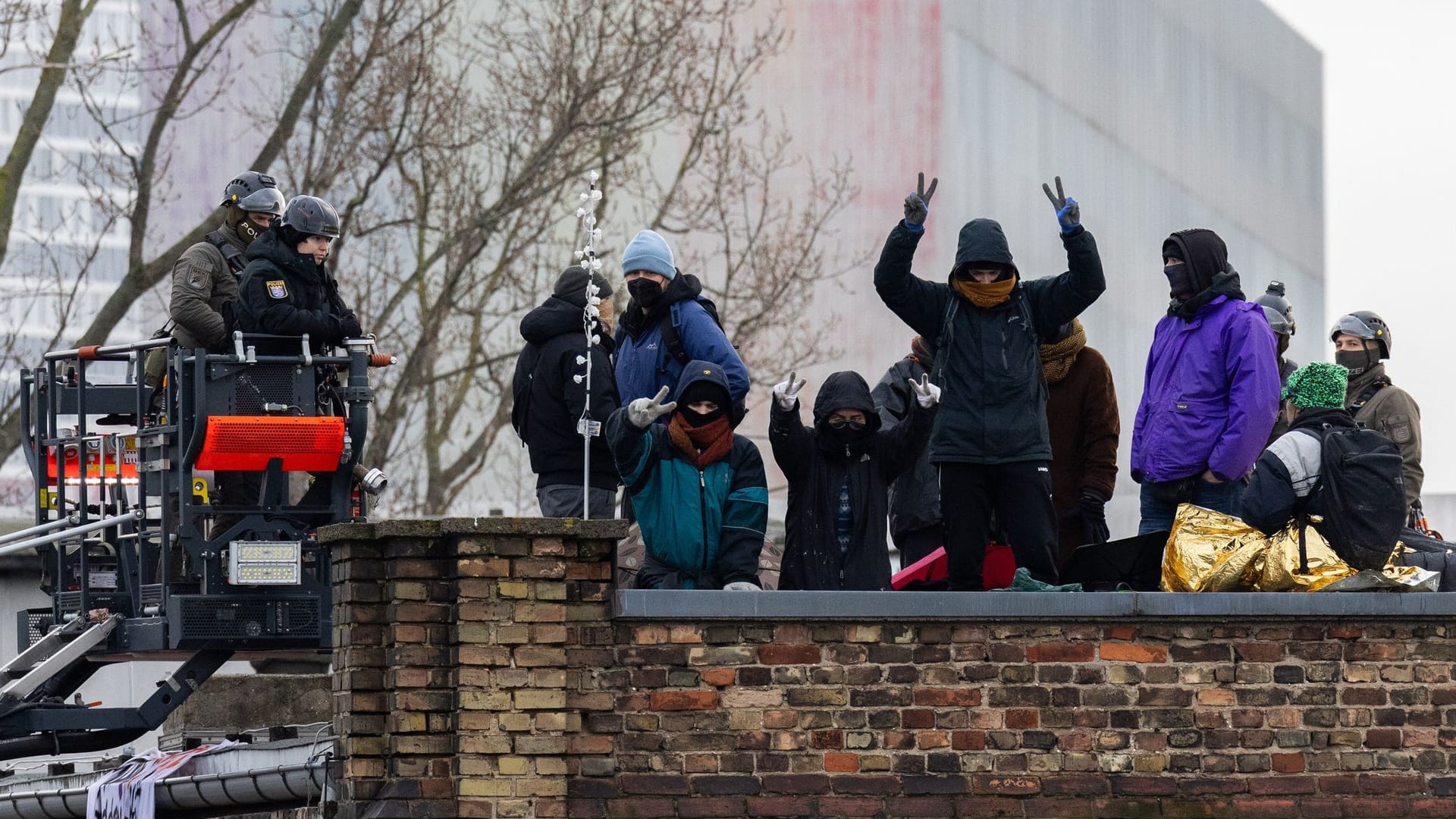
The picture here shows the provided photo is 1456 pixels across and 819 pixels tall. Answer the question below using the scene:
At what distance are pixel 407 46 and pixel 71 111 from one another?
13.1 ft

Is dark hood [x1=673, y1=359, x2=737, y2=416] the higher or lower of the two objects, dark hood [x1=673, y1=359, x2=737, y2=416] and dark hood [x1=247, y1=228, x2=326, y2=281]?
the lower

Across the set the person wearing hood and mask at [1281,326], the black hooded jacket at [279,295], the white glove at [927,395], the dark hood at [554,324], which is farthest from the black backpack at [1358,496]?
the black hooded jacket at [279,295]

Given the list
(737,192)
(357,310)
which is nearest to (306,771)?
(357,310)

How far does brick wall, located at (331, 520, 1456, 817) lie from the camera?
8.36 m

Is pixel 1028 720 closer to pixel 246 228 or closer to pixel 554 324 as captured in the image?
pixel 554 324

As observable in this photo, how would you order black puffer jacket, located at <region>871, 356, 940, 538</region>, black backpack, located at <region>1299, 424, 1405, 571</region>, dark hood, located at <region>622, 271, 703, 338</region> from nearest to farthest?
Result: black backpack, located at <region>1299, 424, 1405, 571</region>, dark hood, located at <region>622, 271, 703, 338</region>, black puffer jacket, located at <region>871, 356, 940, 538</region>

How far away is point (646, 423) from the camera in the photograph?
895 centimetres

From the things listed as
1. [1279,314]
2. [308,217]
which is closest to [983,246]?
[1279,314]

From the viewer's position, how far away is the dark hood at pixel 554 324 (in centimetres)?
1068

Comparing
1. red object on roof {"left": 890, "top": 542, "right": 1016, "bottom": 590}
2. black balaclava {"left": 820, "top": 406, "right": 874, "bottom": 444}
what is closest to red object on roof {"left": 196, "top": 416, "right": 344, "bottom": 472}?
black balaclava {"left": 820, "top": 406, "right": 874, "bottom": 444}

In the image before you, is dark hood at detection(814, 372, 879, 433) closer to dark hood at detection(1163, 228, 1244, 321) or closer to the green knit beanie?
dark hood at detection(1163, 228, 1244, 321)

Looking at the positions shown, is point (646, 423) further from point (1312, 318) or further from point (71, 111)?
point (1312, 318)

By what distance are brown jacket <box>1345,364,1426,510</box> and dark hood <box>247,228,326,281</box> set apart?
4.96 meters

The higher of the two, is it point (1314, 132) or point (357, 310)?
point (1314, 132)
